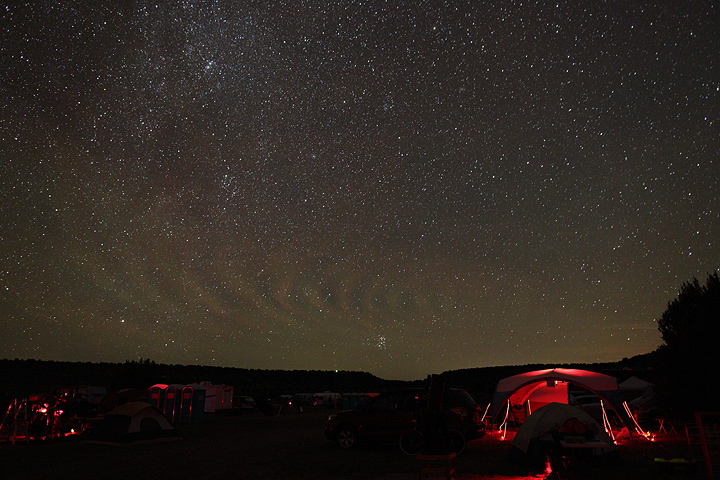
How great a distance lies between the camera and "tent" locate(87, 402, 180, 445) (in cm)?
1568

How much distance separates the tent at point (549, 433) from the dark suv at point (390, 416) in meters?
2.13

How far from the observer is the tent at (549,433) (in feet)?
32.5

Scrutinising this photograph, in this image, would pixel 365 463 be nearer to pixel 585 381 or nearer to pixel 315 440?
pixel 315 440

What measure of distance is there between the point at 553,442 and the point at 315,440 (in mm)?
9106

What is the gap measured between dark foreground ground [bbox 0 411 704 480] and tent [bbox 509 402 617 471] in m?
0.39

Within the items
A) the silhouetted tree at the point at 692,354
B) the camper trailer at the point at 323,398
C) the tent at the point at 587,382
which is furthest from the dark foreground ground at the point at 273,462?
the camper trailer at the point at 323,398

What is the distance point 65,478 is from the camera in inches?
383

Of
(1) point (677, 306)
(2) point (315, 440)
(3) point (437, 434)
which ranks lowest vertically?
(2) point (315, 440)

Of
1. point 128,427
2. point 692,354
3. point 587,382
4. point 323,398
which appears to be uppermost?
point 692,354

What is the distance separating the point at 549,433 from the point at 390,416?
451 cm

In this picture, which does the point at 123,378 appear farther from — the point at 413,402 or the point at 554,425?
the point at 554,425

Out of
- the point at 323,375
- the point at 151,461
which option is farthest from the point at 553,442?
the point at 323,375

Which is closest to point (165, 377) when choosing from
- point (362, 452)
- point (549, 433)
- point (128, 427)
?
point (128, 427)

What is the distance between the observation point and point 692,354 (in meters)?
20.4
